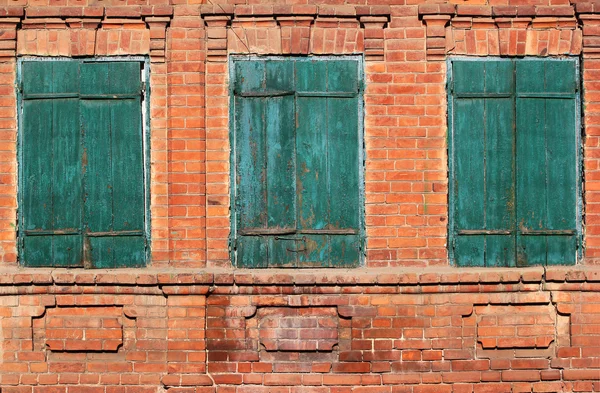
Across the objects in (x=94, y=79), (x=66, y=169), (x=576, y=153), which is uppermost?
(x=94, y=79)

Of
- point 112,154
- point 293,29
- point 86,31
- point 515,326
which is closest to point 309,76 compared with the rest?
point 293,29

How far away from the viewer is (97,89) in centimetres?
745

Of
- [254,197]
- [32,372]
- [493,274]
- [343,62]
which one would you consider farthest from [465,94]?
[32,372]

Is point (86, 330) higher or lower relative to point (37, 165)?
lower

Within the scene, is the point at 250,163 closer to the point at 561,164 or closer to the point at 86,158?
the point at 86,158

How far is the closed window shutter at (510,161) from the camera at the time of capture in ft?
24.4

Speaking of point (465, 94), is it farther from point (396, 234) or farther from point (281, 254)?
point (281, 254)

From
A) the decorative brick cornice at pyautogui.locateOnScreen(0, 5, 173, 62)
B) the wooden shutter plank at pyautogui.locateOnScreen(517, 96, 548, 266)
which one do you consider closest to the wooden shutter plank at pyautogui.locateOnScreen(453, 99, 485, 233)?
the wooden shutter plank at pyautogui.locateOnScreen(517, 96, 548, 266)

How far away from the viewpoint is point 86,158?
7.45 m

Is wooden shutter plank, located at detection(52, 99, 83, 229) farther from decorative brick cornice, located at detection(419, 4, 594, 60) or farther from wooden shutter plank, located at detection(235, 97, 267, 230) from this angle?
decorative brick cornice, located at detection(419, 4, 594, 60)

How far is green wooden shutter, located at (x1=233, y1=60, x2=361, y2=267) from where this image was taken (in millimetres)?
7438

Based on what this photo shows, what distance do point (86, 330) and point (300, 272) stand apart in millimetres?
1861

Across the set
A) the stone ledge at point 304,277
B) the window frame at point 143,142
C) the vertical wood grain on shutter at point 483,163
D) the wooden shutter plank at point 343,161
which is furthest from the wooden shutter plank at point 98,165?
the vertical wood grain on shutter at point 483,163

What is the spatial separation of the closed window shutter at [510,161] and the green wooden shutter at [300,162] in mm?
914
